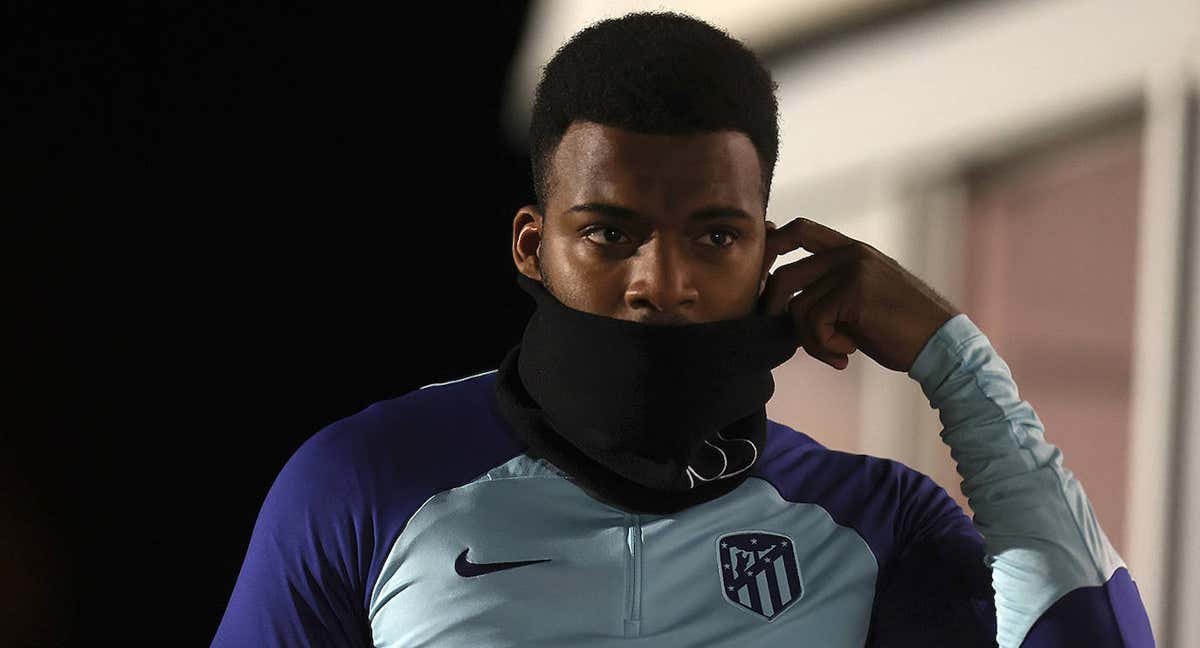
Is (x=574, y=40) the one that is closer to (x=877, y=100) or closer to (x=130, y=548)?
(x=877, y=100)

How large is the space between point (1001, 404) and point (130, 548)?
3237 mm

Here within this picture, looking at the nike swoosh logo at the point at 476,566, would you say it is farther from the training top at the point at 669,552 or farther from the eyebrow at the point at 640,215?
the eyebrow at the point at 640,215

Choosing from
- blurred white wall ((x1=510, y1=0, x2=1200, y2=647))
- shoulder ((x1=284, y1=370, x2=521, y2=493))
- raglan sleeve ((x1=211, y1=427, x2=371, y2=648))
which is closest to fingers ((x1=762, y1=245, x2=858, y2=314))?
shoulder ((x1=284, y1=370, x2=521, y2=493))

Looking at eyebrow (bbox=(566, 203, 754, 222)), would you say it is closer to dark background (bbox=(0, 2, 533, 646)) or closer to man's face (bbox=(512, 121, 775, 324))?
man's face (bbox=(512, 121, 775, 324))

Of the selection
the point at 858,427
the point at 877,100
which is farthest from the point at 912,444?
the point at 877,100

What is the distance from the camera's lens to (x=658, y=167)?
5.40ft

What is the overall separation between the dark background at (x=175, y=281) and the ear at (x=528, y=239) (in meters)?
2.82

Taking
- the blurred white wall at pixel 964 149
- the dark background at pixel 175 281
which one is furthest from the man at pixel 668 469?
the dark background at pixel 175 281

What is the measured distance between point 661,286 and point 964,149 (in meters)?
2.56

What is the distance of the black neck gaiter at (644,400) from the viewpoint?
1690 millimetres

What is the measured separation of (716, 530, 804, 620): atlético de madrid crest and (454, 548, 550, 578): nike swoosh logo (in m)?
0.20

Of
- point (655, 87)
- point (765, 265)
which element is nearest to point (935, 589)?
point (765, 265)

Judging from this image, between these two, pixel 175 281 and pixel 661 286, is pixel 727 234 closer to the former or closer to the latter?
pixel 661 286

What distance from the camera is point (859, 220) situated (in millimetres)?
4371
